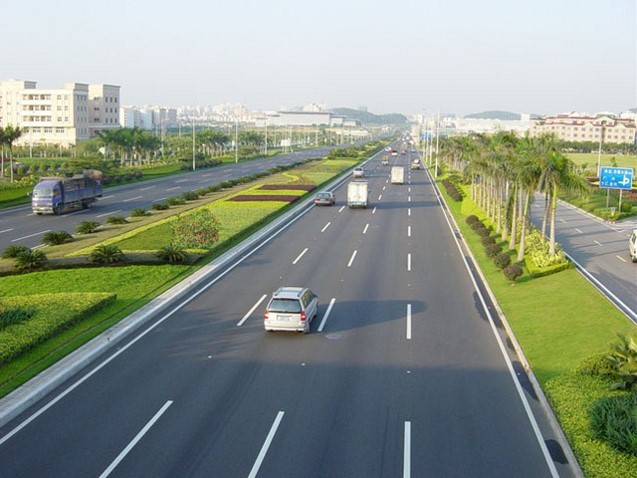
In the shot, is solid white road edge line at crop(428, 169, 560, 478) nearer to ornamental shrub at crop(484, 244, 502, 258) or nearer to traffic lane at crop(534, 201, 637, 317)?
ornamental shrub at crop(484, 244, 502, 258)

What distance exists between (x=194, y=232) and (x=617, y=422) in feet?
83.3

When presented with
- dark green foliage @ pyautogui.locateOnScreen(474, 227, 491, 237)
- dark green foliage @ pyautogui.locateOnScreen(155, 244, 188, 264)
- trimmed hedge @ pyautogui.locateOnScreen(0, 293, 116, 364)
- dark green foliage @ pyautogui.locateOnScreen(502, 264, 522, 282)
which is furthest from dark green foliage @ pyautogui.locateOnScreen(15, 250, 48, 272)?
dark green foliage @ pyautogui.locateOnScreen(474, 227, 491, 237)

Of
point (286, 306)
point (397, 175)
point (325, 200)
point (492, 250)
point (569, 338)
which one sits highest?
point (397, 175)

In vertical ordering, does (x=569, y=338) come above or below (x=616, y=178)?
below

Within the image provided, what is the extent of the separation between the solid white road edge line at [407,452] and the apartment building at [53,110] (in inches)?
5702

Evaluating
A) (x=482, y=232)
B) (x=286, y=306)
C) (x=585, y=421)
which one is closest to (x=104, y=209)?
(x=482, y=232)

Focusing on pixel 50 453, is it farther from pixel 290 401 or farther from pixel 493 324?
pixel 493 324

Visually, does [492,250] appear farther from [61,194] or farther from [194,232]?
[61,194]

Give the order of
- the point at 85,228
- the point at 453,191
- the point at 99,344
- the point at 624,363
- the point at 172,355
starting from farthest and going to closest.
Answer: the point at 453,191 < the point at 85,228 < the point at 99,344 < the point at 172,355 < the point at 624,363

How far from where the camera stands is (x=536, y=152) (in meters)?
33.6

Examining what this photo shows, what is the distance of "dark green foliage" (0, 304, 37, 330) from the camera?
2202 cm

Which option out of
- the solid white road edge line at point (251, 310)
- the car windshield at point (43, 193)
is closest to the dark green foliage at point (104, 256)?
the solid white road edge line at point (251, 310)

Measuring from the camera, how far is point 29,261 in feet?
104

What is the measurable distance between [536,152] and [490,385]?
58.6ft
